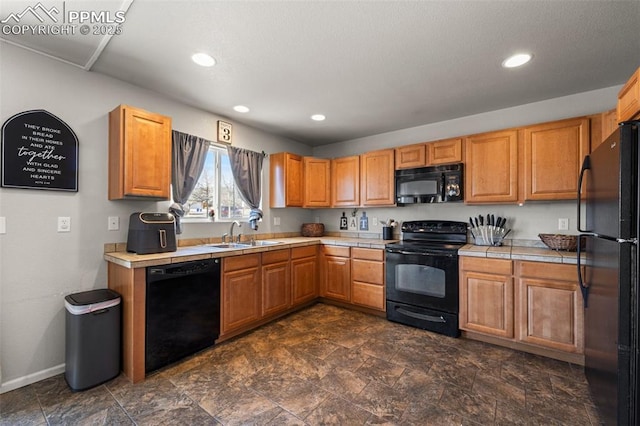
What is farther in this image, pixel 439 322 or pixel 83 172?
pixel 439 322

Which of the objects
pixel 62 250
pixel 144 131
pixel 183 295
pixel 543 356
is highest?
pixel 144 131

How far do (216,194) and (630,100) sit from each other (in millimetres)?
3471

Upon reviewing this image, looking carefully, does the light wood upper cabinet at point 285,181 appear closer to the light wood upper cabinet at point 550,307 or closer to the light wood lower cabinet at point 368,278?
the light wood lower cabinet at point 368,278

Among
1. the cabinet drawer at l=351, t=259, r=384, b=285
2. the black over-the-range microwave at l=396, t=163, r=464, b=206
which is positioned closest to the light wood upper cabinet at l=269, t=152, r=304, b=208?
the cabinet drawer at l=351, t=259, r=384, b=285

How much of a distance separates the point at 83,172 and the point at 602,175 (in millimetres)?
3684

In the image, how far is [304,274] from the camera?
12.0 ft

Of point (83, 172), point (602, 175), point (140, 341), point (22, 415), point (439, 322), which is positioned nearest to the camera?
point (602, 175)

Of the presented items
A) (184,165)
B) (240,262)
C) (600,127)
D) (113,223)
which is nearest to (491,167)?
(600,127)

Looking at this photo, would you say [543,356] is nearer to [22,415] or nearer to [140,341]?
[140,341]

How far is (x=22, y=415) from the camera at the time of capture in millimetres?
1724

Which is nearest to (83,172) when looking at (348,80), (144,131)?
(144,131)

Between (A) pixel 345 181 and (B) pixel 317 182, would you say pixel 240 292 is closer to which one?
(B) pixel 317 182

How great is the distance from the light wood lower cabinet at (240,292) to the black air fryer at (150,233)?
1.77 feet

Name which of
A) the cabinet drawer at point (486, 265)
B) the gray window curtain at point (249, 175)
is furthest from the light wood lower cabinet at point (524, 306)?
the gray window curtain at point (249, 175)
